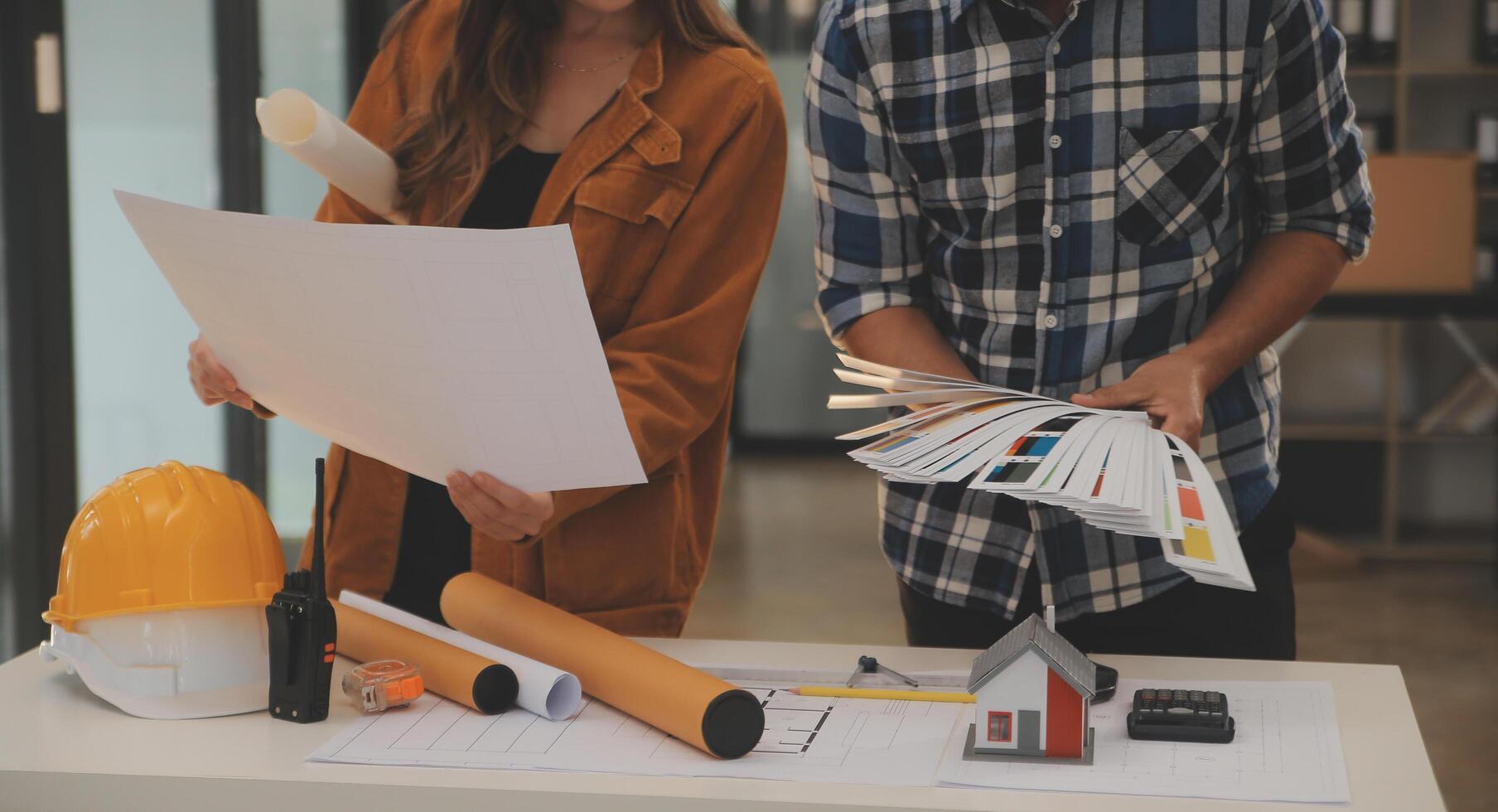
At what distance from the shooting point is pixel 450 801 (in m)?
0.91

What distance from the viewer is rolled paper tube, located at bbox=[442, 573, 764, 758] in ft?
3.13

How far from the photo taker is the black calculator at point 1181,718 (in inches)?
38.3

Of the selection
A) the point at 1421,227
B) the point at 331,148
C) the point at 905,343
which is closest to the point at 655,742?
the point at 905,343

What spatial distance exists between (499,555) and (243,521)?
0.32 metres

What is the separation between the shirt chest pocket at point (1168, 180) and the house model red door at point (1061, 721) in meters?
0.52

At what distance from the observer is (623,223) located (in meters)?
1.35

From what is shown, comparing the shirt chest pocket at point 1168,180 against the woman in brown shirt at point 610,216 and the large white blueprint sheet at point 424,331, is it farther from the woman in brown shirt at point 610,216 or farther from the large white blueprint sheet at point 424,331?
the large white blueprint sheet at point 424,331

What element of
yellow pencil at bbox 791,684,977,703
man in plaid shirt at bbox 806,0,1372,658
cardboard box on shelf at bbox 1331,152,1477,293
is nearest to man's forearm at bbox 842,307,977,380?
man in plaid shirt at bbox 806,0,1372,658

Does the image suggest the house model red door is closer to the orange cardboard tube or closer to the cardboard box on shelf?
the orange cardboard tube

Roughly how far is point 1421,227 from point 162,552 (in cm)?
440

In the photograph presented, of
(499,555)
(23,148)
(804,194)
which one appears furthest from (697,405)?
(804,194)

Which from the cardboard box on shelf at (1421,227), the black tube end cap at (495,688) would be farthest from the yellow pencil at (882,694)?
the cardboard box on shelf at (1421,227)

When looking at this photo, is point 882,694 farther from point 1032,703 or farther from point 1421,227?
point 1421,227

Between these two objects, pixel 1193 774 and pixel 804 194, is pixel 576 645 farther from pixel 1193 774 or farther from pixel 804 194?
pixel 804 194
